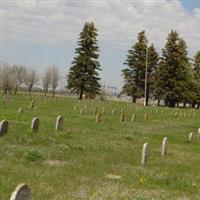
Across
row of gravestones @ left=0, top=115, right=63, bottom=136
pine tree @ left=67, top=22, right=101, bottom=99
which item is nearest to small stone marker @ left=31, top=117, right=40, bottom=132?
row of gravestones @ left=0, top=115, right=63, bottom=136

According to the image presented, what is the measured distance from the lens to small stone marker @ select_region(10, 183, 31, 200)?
6417mm

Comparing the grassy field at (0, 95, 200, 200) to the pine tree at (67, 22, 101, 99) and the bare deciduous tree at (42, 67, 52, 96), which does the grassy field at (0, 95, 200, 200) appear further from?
the bare deciduous tree at (42, 67, 52, 96)

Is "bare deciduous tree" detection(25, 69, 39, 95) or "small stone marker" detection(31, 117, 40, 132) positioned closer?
"small stone marker" detection(31, 117, 40, 132)

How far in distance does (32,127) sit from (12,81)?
89754mm

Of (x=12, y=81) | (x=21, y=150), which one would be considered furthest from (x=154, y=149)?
(x=12, y=81)

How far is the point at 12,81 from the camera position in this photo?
11006 centimetres

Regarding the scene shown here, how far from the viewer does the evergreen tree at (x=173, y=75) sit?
87875 millimetres

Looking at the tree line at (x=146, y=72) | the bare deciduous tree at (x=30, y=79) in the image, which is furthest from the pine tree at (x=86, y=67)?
the bare deciduous tree at (x=30, y=79)

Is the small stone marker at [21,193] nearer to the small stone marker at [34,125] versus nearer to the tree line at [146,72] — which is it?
the small stone marker at [34,125]

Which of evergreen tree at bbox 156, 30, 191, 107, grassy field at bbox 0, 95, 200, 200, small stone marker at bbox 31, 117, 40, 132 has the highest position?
evergreen tree at bbox 156, 30, 191, 107

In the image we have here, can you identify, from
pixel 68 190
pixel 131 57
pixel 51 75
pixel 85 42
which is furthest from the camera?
pixel 51 75

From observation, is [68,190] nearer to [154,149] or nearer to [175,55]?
[154,149]

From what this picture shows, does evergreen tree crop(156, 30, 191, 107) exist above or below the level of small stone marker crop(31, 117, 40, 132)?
above

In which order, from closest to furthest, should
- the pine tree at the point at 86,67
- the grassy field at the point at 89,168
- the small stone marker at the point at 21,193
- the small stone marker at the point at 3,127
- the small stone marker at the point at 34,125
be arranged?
1. the small stone marker at the point at 21,193
2. the grassy field at the point at 89,168
3. the small stone marker at the point at 3,127
4. the small stone marker at the point at 34,125
5. the pine tree at the point at 86,67
